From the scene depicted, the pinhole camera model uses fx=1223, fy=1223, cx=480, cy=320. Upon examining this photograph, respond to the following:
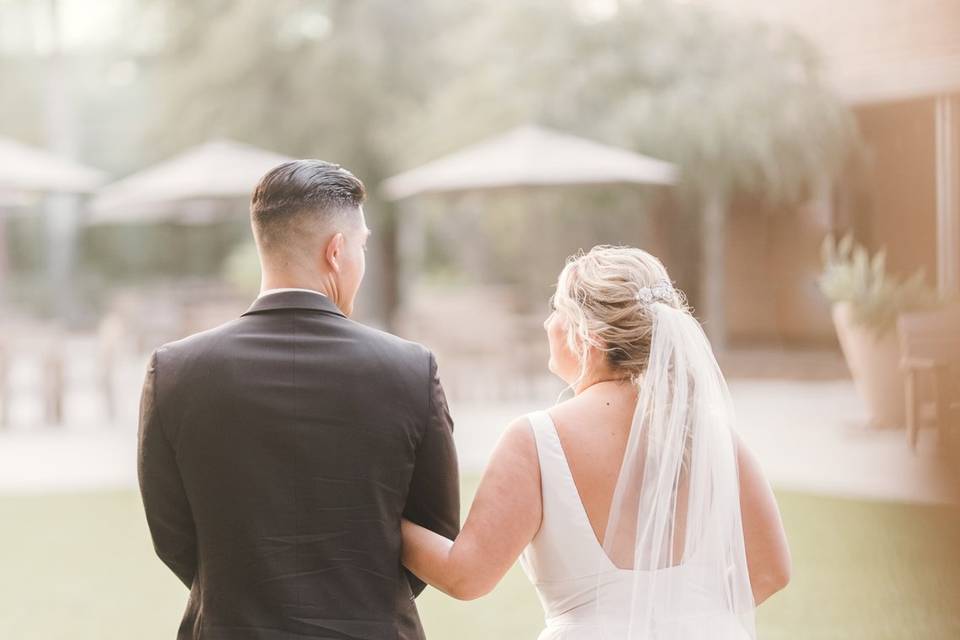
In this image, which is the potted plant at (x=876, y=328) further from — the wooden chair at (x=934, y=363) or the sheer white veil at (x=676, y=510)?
the sheer white veil at (x=676, y=510)

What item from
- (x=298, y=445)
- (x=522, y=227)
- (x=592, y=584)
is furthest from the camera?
(x=522, y=227)

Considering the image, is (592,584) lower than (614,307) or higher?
lower

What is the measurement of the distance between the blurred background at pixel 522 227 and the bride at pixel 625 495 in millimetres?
1541

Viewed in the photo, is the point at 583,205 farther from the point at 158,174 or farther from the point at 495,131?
the point at 158,174

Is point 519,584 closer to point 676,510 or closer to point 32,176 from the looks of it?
point 676,510

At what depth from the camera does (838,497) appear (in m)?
8.29

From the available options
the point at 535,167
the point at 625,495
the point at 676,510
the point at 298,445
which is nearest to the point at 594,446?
the point at 625,495

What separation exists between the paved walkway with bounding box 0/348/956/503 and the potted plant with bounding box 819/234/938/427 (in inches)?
11.2

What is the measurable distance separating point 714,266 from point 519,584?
1129cm

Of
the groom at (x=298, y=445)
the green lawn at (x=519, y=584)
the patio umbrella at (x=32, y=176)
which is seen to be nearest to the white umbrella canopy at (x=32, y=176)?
the patio umbrella at (x=32, y=176)

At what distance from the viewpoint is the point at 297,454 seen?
7.45 ft

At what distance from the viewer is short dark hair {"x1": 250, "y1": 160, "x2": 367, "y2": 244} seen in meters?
2.34

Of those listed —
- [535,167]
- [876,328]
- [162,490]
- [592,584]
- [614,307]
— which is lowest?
[876,328]

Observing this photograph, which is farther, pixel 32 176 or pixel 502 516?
pixel 32 176
